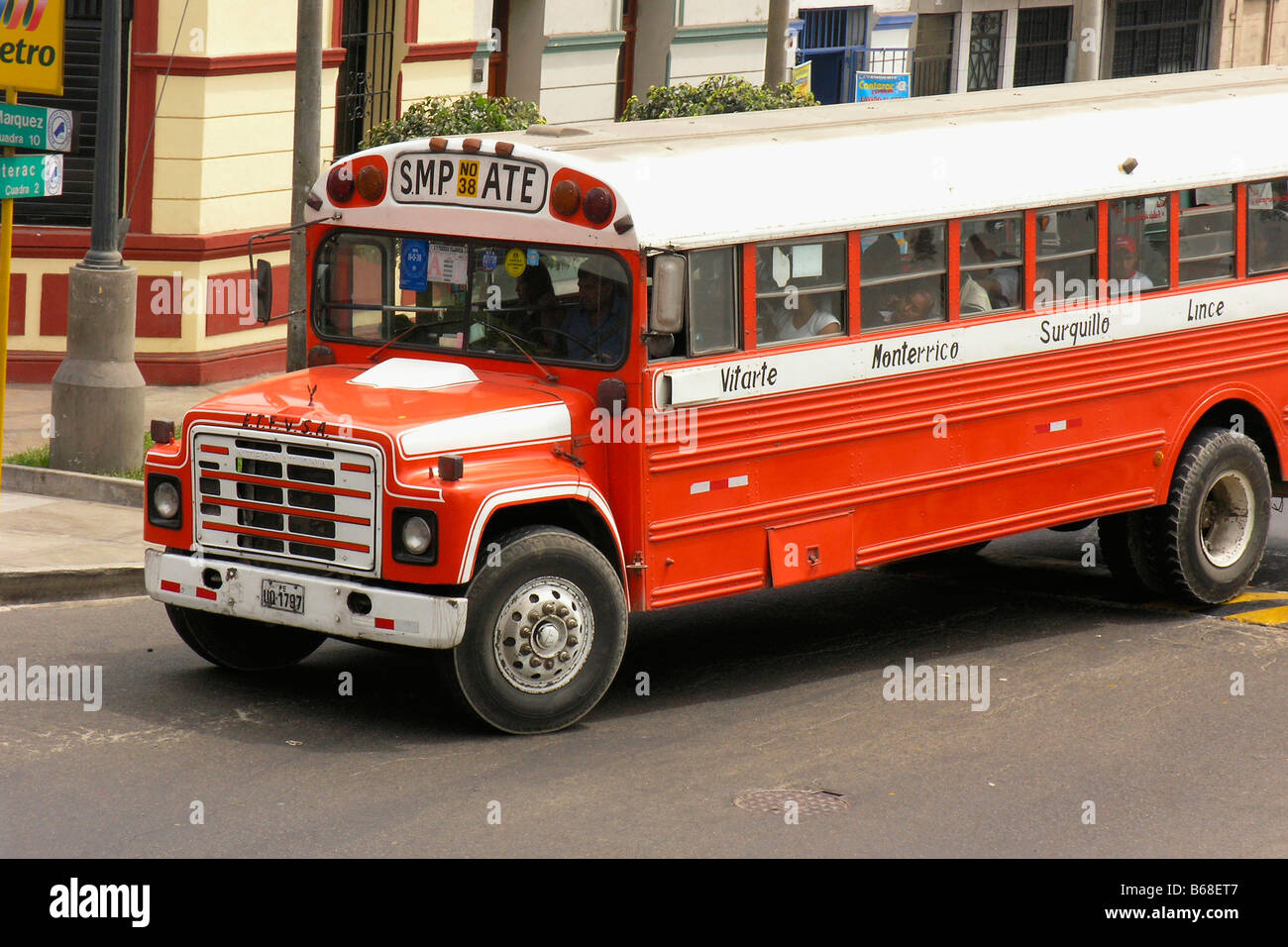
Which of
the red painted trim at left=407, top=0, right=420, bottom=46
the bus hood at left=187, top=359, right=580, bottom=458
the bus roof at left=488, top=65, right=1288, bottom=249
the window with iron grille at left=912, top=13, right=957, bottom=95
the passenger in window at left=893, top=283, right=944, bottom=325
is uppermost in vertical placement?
the window with iron grille at left=912, top=13, right=957, bottom=95

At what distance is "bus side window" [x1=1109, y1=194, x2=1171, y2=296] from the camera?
10648mm

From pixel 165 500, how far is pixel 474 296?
1.68m

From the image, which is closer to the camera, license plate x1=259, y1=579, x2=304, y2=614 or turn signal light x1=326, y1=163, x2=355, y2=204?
license plate x1=259, y1=579, x2=304, y2=614

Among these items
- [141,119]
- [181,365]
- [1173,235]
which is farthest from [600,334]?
[141,119]

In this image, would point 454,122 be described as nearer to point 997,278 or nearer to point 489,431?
point 997,278

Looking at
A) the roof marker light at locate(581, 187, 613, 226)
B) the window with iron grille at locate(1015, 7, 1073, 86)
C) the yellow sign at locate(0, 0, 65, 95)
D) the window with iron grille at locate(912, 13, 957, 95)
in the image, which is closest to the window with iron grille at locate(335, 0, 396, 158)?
the yellow sign at locate(0, 0, 65, 95)

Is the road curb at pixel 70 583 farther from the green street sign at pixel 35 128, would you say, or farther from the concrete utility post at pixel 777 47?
the concrete utility post at pixel 777 47

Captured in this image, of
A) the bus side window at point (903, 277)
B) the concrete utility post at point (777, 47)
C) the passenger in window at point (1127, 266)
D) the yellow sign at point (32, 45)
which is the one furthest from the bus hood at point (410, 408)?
the concrete utility post at point (777, 47)

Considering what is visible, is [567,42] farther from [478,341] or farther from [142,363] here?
[478,341]

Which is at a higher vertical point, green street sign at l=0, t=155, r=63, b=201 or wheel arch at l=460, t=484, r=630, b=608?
green street sign at l=0, t=155, r=63, b=201

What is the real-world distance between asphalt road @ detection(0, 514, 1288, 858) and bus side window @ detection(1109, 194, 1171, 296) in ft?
6.34

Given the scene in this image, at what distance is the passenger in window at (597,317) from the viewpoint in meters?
8.70

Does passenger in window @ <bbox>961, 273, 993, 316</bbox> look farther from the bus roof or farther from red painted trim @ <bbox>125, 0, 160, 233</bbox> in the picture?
red painted trim @ <bbox>125, 0, 160, 233</bbox>
